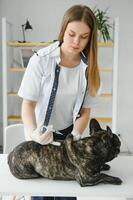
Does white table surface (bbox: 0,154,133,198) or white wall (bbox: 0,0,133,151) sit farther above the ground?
white wall (bbox: 0,0,133,151)

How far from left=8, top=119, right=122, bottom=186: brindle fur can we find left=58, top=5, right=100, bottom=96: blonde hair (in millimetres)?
354

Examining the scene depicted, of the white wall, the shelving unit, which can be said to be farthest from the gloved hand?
the white wall

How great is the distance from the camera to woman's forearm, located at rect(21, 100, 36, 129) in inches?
49.1

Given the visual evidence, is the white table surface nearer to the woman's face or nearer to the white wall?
the woman's face

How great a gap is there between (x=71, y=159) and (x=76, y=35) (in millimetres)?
502

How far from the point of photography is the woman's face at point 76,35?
119 centimetres

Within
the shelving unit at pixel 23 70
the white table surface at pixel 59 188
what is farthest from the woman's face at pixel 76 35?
the shelving unit at pixel 23 70

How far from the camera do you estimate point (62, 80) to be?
4.43 ft

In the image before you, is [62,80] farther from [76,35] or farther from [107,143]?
[107,143]

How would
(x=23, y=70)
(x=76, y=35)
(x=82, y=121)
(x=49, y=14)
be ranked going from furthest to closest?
(x=49, y=14)
(x=23, y=70)
(x=82, y=121)
(x=76, y=35)

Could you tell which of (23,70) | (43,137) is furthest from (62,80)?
(23,70)

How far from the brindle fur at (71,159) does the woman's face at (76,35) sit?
365mm

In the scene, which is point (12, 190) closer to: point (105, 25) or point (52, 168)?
point (52, 168)

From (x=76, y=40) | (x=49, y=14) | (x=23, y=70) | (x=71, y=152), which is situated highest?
(x=49, y=14)
